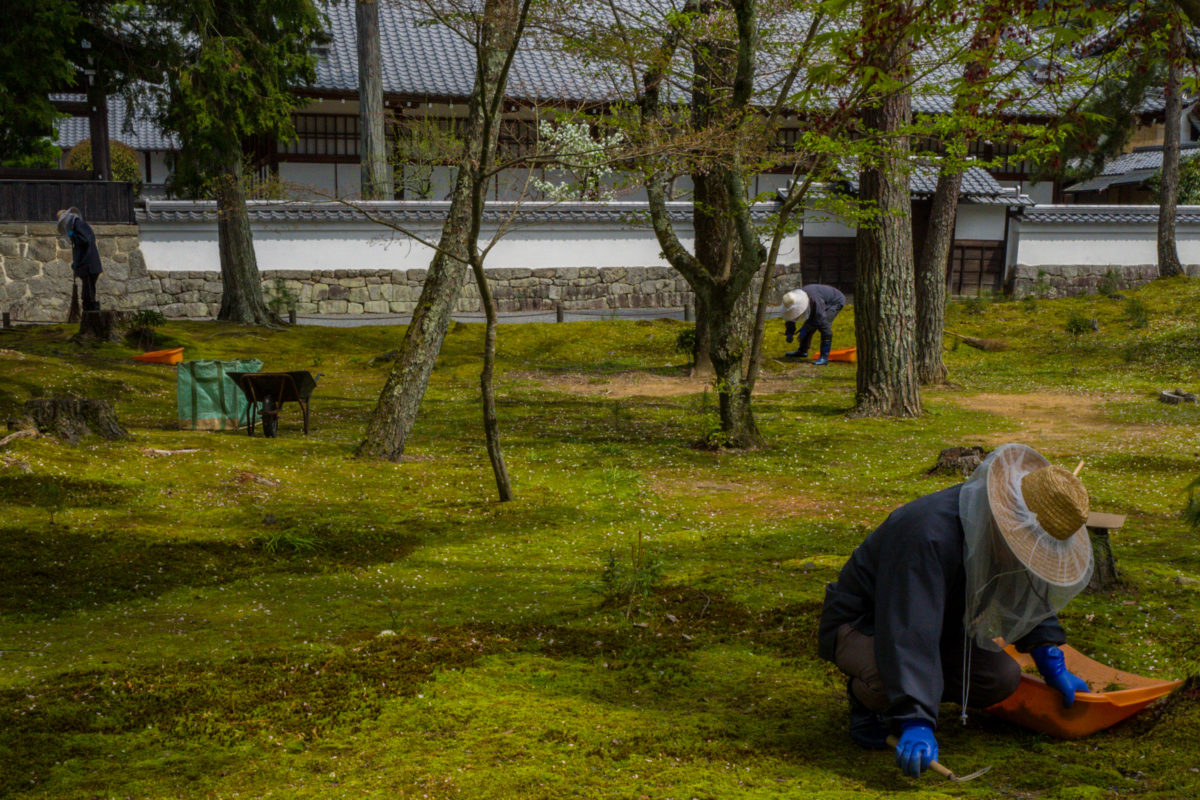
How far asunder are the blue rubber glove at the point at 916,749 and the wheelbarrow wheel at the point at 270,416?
9.28 m

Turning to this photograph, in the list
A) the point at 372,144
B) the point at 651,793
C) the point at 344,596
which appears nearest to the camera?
the point at 651,793

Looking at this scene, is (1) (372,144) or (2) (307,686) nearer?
(2) (307,686)

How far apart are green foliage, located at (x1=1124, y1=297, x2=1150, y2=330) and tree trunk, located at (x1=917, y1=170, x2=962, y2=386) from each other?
19.9 feet

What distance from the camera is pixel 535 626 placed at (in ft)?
20.1

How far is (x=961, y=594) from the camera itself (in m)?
4.17

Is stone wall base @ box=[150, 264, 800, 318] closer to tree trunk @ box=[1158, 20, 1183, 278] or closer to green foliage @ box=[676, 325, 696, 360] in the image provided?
green foliage @ box=[676, 325, 696, 360]

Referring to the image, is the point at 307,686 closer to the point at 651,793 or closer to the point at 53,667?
the point at 53,667

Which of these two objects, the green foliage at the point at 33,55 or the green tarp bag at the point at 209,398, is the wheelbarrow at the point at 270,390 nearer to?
the green tarp bag at the point at 209,398

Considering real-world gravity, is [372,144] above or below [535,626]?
above

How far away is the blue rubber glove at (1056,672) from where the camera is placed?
432 cm

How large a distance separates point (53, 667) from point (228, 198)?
16707 millimetres

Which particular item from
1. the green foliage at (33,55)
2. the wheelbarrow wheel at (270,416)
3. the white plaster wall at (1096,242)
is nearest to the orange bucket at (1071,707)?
the wheelbarrow wheel at (270,416)

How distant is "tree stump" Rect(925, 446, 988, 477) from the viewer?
33.9 feet

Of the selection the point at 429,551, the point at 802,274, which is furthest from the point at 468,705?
the point at 802,274
